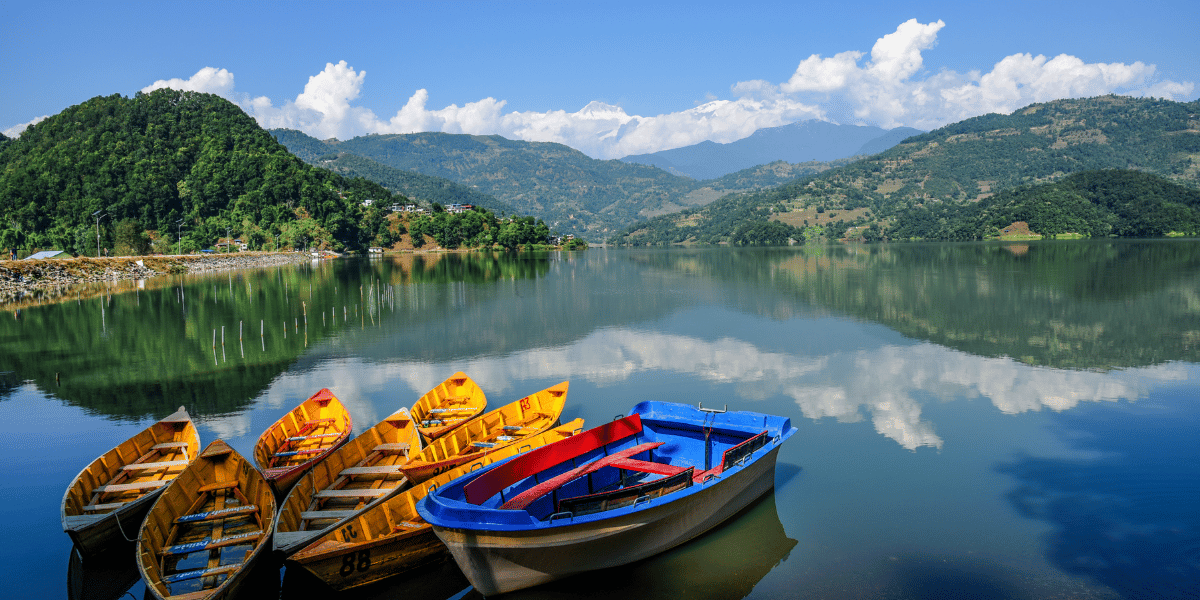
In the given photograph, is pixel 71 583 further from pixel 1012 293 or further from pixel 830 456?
pixel 1012 293

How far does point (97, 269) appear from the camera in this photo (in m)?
83.1

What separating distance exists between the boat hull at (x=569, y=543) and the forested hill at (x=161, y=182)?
136 metres

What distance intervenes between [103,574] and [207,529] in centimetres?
217

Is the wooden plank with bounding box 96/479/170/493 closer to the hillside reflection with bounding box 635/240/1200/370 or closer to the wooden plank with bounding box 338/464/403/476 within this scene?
the wooden plank with bounding box 338/464/403/476

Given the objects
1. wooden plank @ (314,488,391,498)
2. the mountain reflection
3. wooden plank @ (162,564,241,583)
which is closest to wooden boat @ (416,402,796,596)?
wooden plank @ (314,488,391,498)

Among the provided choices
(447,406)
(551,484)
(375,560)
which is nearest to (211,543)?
(375,560)

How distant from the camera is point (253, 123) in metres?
193

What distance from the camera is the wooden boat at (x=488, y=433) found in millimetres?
12508

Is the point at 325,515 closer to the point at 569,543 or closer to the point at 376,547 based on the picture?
the point at 376,547

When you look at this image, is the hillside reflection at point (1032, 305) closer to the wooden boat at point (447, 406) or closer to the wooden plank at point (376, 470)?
the wooden boat at point (447, 406)

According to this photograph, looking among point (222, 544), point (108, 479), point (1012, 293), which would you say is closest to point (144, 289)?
point (108, 479)

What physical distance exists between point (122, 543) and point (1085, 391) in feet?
95.6

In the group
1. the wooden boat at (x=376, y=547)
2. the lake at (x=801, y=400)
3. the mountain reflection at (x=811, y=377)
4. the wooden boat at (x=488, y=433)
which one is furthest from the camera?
the mountain reflection at (x=811, y=377)

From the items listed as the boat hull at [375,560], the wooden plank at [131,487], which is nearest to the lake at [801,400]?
the boat hull at [375,560]
